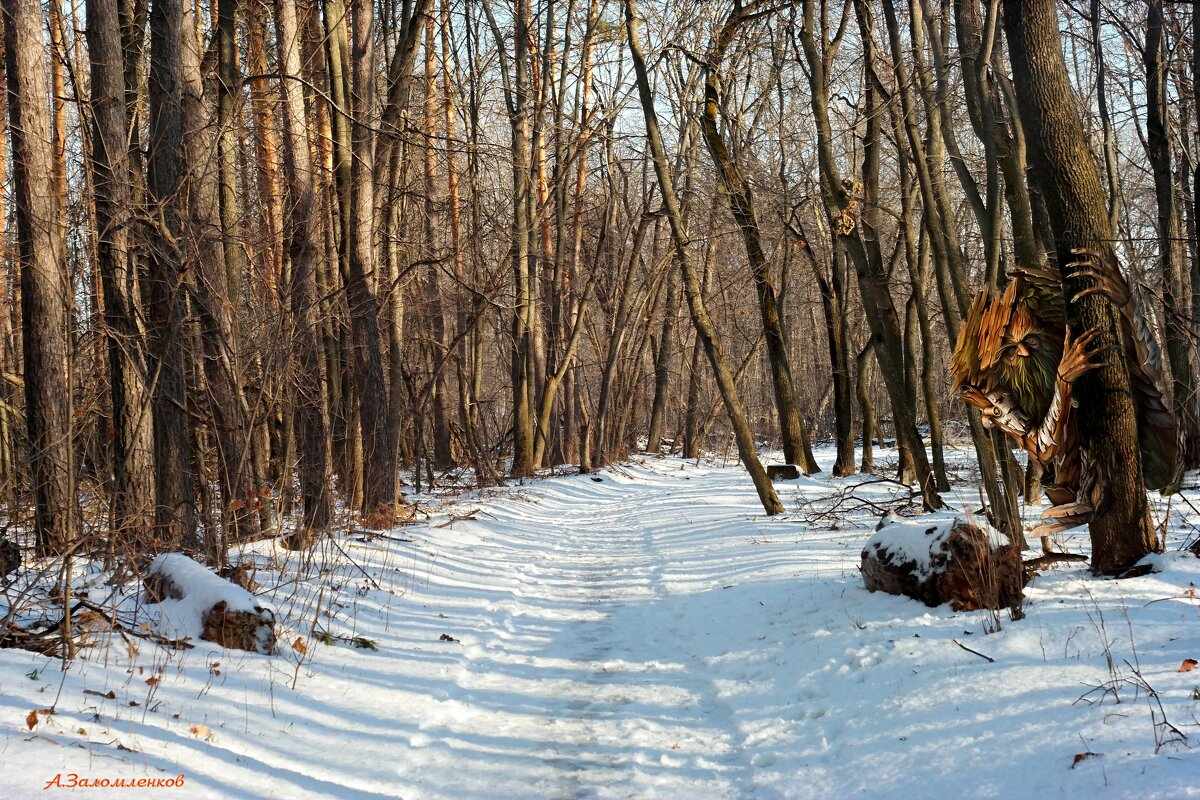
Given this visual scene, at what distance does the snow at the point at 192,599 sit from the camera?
18.4 ft

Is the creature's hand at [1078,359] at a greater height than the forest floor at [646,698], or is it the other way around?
the creature's hand at [1078,359]

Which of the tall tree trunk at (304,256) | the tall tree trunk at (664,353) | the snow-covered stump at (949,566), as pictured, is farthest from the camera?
the tall tree trunk at (664,353)

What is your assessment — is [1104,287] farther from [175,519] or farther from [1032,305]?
[175,519]

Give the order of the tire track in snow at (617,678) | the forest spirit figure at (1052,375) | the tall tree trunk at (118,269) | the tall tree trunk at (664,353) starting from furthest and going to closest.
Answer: the tall tree trunk at (664,353)
the tall tree trunk at (118,269)
the forest spirit figure at (1052,375)
the tire track in snow at (617,678)

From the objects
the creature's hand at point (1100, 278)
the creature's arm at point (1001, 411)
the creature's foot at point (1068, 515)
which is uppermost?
the creature's hand at point (1100, 278)

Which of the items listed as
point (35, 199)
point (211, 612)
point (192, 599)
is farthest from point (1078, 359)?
point (35, 199)

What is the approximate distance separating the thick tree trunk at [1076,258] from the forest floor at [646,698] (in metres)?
0.36

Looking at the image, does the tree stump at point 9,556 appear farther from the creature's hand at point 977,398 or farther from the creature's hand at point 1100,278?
the creature's hand at point 1100,278

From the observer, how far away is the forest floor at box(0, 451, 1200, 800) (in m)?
3.83

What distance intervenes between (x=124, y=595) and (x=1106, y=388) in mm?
6787

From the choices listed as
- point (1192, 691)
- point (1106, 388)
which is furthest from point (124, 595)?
point (1106, 388)

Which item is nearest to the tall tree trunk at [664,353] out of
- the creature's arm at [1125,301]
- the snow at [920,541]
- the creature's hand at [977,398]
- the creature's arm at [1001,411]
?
the creature's hand at [977,398]

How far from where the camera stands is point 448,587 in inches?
328

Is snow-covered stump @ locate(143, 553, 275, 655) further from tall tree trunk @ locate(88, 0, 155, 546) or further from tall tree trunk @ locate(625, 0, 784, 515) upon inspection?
tall tree trunk @ locate(625, 0, 784, 515)
